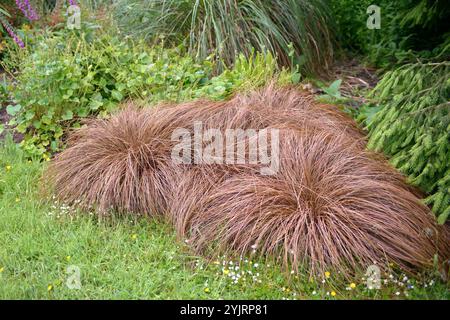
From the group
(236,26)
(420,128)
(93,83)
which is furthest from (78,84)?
(420,128)

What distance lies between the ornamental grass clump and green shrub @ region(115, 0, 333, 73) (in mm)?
1297

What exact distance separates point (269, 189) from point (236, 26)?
8.93ft

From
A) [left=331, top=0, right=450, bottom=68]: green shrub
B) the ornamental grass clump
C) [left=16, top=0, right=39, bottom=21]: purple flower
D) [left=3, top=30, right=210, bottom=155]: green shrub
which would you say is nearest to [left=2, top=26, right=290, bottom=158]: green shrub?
[left=3, top=30, right=210, bottom=155]: green shrub

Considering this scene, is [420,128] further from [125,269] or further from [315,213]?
[125,269]

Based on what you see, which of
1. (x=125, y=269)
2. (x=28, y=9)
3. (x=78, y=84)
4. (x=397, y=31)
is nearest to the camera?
(x=125, y=269)

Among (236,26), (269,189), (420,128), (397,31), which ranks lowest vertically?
(269,189)

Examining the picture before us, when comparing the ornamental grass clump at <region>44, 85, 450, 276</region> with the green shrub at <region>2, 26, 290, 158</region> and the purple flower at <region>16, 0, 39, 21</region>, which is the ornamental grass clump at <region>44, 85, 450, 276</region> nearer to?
the green shrub at <region>2, 26, 290, 158</region>

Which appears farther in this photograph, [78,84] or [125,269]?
[78,84]

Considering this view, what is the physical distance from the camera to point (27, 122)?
5.22 metres

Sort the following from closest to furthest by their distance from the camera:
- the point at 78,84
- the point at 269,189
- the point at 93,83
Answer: the point at 269,189
the point at 78,84
the point at 93,83

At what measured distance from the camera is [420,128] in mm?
3781

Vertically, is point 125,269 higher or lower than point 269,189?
lower
